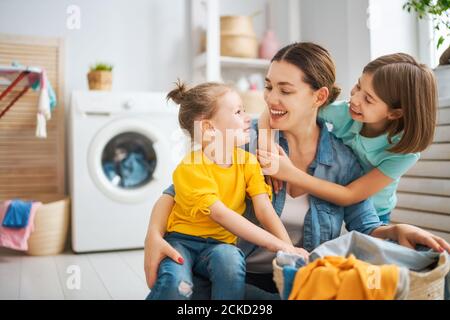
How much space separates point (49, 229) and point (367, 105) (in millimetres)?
2168

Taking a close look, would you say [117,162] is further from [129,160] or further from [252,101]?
[252,101]

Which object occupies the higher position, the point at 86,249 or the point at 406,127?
the point at 406,127

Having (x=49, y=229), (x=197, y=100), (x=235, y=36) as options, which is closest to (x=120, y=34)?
(x=235, y=36)

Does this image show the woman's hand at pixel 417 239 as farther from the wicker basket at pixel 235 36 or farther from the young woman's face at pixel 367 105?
the wicker basket at pixel 235 36

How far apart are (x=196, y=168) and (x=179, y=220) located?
146 millimetres

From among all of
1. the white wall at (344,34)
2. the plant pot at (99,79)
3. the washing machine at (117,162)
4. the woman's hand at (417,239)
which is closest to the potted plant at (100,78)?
the plant pot at (99,79)

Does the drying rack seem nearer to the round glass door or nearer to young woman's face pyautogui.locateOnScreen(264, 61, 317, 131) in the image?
the round glass door

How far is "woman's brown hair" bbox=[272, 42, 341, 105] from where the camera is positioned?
128cm

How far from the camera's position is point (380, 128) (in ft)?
4.52

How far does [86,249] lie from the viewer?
2932 millimetres
